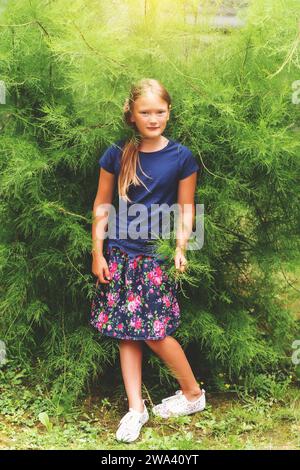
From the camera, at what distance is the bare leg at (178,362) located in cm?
288

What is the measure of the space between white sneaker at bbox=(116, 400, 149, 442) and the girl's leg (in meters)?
0.03

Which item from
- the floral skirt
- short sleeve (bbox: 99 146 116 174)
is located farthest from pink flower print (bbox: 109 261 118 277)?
short sleeve (bbox: 99 146 116 174)

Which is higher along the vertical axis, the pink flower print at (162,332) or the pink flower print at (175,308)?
the pink flower print at (175,308)

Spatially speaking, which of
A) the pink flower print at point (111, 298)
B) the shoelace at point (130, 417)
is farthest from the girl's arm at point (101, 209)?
the shoelace at point (130, 417)

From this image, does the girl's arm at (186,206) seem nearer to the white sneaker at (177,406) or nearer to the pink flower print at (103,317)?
the pink flower print at (103,317)

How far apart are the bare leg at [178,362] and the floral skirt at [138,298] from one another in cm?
5

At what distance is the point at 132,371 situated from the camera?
2920 millimetres

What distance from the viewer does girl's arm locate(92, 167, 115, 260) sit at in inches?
112

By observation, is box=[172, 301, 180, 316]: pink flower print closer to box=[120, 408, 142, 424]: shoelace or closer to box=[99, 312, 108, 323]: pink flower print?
box=[99, 312, 108, 323]: pink flower print

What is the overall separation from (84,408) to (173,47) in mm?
1641
